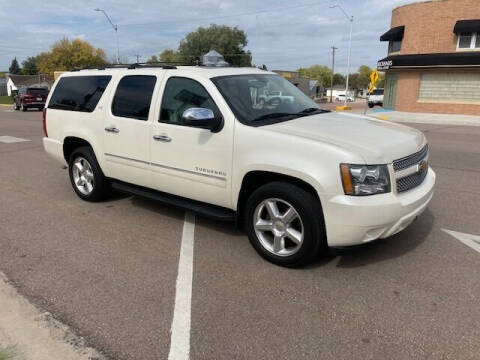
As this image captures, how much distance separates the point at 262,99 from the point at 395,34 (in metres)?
26.7

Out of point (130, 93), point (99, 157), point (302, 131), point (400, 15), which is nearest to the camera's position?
point (302, 131)

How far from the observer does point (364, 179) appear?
136 inches

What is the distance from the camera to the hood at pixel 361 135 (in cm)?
355

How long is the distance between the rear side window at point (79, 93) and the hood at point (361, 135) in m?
2.73

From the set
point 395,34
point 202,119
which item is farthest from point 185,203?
point 395,34

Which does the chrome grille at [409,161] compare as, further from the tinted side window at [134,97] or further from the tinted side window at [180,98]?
the tinted side window at [134,97]

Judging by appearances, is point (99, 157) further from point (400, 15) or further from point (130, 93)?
point (400, 15)

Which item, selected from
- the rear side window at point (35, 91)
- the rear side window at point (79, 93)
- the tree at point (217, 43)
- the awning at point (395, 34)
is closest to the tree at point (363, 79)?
the tree at point (217, 43)

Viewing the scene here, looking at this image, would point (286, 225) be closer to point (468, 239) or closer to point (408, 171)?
point (408, 171)

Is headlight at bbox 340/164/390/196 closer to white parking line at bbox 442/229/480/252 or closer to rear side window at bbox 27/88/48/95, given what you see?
white parking line at bbox 442/229/480/252

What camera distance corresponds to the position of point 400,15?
1091 inches

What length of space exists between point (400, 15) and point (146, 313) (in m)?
29.4

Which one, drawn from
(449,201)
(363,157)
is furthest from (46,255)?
(449,201)

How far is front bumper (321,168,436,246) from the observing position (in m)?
3.44
